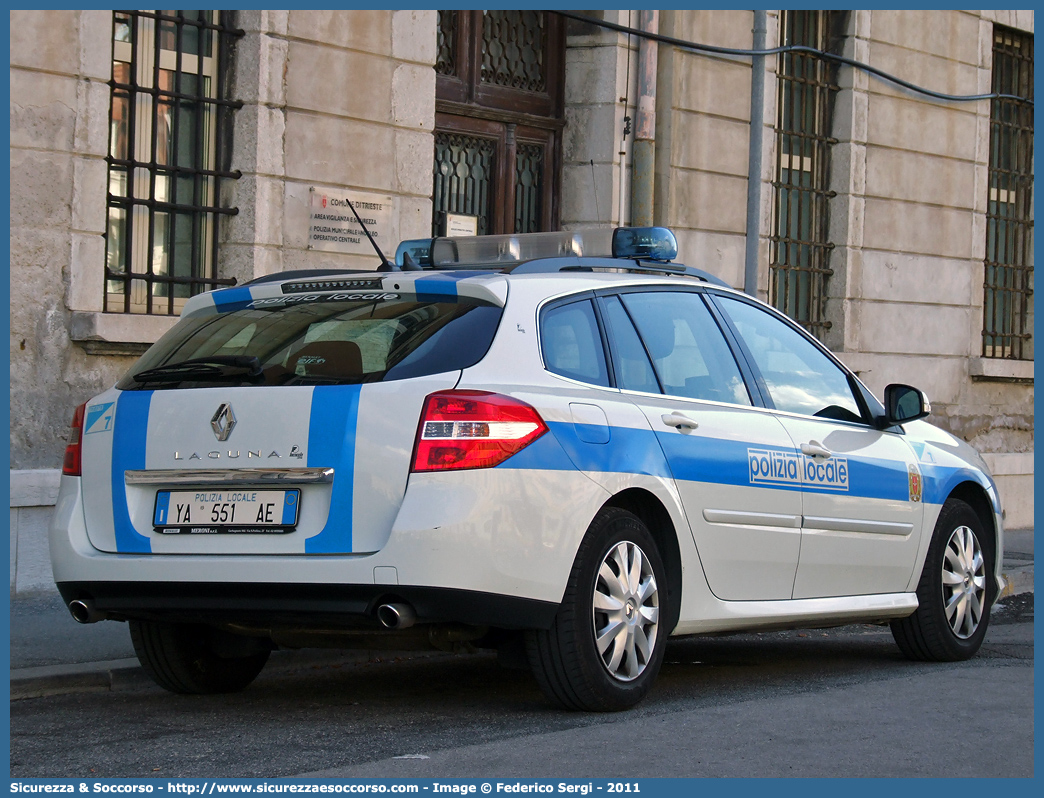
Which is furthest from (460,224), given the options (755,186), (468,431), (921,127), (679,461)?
(468,431)

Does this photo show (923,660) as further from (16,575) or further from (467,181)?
(467,181)

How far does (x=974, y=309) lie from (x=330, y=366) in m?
12.7

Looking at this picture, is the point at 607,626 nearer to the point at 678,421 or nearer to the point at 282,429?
the point at 678,421

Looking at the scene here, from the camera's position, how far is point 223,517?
536 cm

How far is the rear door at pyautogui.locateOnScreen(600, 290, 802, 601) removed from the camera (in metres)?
6.05

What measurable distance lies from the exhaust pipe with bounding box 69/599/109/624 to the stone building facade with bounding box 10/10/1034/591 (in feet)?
12.4

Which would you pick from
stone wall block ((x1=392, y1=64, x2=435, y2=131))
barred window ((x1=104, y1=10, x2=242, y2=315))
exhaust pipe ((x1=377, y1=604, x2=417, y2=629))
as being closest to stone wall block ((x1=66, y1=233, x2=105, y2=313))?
barred window ((x1=104, y1=10, x2=242, y2=315))

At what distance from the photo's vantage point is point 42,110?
31.3 ft

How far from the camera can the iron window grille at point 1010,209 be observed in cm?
1748

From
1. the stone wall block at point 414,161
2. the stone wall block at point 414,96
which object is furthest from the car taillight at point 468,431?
the stone wall block at point 414,96

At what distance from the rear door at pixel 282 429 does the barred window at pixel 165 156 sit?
4.69 meters

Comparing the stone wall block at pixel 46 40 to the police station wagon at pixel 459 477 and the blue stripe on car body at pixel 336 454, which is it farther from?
the blue stripe on car body at pixel 336 454

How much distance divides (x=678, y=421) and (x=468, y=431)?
113 cm

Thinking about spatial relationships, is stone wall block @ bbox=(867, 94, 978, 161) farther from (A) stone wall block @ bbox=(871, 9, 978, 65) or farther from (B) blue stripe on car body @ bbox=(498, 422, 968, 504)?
(B) blue stripe on car body @ bbox=(498, 422, 968, 504)
